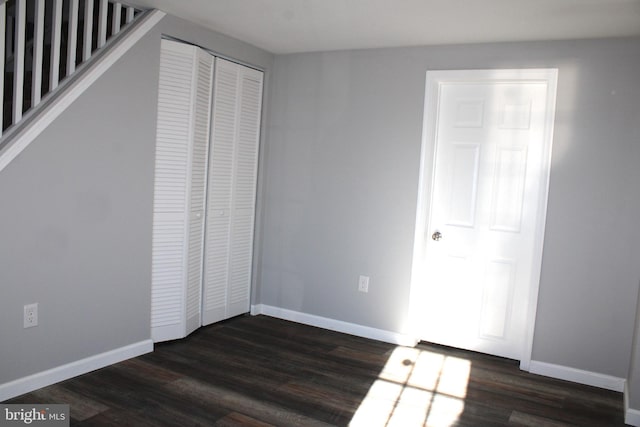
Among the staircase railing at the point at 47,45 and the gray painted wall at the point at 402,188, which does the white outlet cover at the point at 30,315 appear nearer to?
the staircase railing at the point at 47,45

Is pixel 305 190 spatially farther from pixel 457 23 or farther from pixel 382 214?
pixel 457 23

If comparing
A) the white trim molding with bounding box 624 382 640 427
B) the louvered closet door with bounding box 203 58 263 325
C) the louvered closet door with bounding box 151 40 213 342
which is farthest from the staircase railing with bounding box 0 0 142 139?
the white trim molding with bounding box 624 382 640 427

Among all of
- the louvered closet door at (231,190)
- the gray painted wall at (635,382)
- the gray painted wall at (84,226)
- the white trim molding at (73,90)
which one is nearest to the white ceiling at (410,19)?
the white trim molding at (73,90)

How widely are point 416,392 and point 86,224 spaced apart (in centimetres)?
217

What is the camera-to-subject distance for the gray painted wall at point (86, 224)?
8.84 feet

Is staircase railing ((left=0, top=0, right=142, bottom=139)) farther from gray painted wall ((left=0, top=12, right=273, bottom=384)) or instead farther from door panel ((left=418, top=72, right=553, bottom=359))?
door panel ((left=418, top=72, right=553, bottom=359))

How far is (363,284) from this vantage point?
4.12 meters

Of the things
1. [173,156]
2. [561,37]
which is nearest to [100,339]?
[173,156]

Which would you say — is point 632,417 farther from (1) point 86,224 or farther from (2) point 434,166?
(1) point 86,224

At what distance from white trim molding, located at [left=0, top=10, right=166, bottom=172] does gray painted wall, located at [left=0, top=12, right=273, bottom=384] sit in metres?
0.04

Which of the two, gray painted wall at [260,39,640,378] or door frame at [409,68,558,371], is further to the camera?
door frame at [409,68,558,371]

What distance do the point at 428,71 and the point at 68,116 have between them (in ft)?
7.90

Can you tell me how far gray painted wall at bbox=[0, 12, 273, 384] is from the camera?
2.70m

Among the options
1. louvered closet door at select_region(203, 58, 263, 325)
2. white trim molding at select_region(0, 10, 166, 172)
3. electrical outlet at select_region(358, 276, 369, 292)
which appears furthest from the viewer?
electrical outlet at select_region(358, 276, 369, 292)
